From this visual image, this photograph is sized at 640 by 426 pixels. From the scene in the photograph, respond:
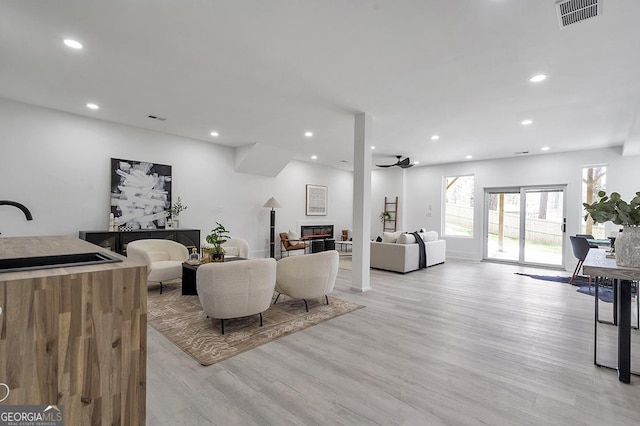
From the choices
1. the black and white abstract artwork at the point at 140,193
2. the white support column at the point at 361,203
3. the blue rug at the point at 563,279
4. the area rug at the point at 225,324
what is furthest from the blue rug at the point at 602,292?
the black and white abstract artwork at the point at 140,193

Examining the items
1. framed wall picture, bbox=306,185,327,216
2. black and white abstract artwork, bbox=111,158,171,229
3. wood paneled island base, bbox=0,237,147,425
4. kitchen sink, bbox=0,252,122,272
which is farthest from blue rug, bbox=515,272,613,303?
black and white abstract artwork, bbox=111,158,171,229

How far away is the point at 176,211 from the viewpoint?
6.36 m

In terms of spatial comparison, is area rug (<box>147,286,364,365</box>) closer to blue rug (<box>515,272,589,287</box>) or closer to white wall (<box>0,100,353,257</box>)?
white wall (<box>0,100,353,257</box>)

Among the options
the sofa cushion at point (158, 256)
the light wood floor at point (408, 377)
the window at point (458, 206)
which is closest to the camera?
the light wood floor at point (408, 377)

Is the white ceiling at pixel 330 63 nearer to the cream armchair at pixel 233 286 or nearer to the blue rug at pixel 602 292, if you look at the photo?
the cream armchair at pixel 233 286

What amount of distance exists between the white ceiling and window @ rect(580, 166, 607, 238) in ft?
4.58

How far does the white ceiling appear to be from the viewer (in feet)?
8.06

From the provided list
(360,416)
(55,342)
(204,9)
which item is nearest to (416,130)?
(204,9)

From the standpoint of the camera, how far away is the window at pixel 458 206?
8766 mm

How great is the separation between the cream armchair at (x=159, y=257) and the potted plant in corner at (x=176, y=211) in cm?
131

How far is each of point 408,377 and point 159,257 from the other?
4.26 meters

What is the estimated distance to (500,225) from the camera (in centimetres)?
824

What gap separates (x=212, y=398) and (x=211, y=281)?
1.11 meters

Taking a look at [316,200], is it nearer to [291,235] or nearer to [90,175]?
[291,235]
